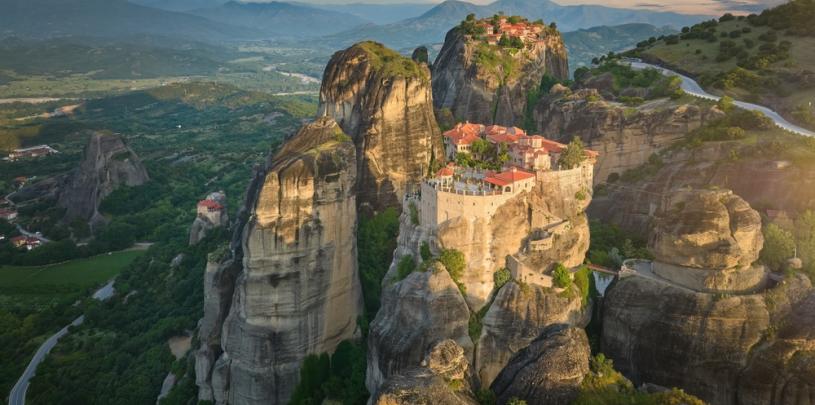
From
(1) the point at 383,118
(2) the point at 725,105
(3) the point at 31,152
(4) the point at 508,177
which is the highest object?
(2) the point at 725,105

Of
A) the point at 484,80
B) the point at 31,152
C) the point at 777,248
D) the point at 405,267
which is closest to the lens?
the point at 777,248

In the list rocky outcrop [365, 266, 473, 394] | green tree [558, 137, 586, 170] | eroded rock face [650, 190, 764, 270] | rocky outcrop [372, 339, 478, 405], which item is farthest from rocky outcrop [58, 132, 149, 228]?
eroded rock face [650, 190, 764, 270]

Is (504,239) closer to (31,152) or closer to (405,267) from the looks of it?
(405,267)

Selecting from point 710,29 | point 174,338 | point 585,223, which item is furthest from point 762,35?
point 174,338

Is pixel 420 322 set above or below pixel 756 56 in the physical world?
below

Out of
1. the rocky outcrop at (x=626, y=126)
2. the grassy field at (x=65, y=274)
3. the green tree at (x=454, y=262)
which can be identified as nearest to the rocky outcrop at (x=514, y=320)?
the green tree at (x=454, y=262)

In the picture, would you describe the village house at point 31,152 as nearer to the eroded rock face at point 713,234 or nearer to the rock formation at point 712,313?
the rock formation at point 712,313

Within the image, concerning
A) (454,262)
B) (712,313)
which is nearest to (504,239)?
(454,262)
